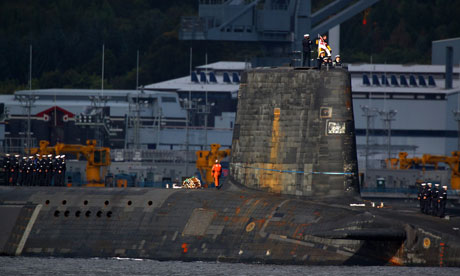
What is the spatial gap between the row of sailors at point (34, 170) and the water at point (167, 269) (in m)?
4.44

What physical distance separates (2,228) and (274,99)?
943 cm

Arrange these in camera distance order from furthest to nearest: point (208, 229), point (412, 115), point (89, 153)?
point (412, 115) → point (89, 153) → point (208, 229)

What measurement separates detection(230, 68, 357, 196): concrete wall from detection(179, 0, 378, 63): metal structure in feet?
135

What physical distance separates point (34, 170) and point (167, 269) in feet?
30.2

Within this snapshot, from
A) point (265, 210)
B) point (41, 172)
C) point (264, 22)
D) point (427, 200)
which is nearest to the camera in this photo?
point (265, 210)

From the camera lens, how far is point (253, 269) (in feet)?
99.3

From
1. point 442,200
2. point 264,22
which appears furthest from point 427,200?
point 264,22

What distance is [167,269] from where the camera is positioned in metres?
30.7

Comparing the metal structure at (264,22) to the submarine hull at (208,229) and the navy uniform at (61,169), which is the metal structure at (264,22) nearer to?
the navy uniform at (61,169)

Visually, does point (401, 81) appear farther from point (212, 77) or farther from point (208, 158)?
point (208, 158)

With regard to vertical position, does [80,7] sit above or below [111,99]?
above

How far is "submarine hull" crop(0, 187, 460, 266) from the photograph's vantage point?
2816cm

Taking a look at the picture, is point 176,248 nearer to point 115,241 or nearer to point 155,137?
point 115,241

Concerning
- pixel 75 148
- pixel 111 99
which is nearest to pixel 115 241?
pixel 75 148
